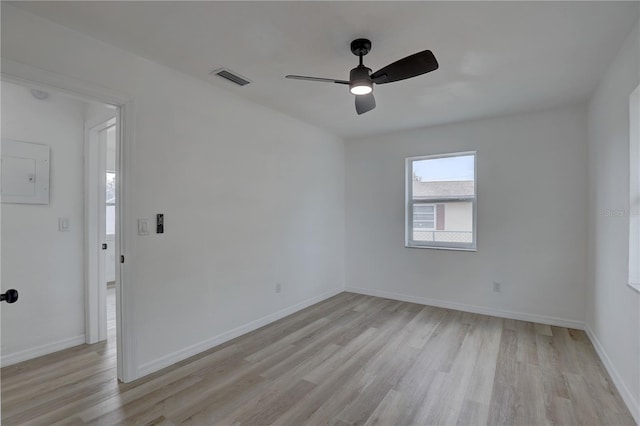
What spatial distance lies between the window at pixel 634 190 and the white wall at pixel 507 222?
156 cm

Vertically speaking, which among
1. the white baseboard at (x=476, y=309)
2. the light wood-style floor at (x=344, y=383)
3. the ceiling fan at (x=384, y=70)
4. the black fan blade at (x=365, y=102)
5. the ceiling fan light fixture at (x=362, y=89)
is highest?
the ceiling fan at (x=384, y=70)

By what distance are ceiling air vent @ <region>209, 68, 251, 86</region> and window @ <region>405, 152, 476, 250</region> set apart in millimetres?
2676

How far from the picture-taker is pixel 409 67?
6.67 feet

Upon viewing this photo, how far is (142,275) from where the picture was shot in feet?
8.27

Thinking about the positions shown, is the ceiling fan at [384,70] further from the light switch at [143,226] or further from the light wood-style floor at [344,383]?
the light wood-style floor at [344,383]

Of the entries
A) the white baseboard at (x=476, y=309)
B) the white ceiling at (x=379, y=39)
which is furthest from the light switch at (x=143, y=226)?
the white baseboard at (x=476, y=309)

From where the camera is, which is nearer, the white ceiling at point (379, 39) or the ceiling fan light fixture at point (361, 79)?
the white ceiling at point (379, 39)

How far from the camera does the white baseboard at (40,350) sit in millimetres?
2666

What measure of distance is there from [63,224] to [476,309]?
4.78 m

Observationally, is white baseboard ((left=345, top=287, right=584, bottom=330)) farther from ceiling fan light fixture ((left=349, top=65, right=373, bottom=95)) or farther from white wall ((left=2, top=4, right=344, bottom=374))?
ceiling fan light fixture ((left=349, top=65, right=373, bottom=95))

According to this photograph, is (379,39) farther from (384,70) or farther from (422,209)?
(422,209)

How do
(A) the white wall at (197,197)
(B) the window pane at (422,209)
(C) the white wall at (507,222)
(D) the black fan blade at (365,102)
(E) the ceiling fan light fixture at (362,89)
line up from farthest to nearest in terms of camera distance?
(B) the window pane at (422,209)
(C) the white wall at (507,222)
(D) the black fan blade at (365,102)
(A) the white wall at (197,197)
(E) the ceiling fan light fixture at (362,89)

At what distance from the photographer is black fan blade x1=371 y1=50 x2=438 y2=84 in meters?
1.91

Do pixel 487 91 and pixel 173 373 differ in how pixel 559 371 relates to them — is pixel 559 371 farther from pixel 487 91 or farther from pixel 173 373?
pixel 173 373
